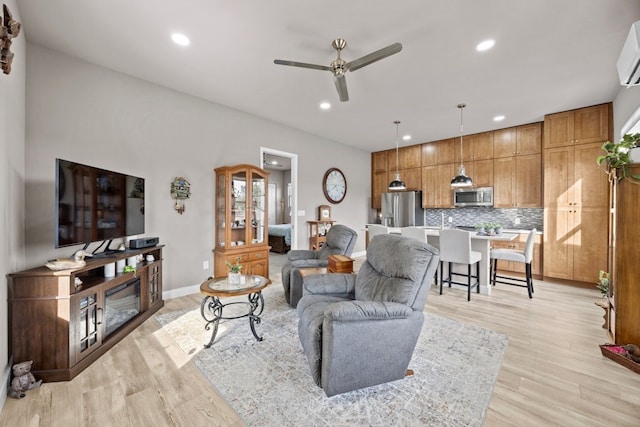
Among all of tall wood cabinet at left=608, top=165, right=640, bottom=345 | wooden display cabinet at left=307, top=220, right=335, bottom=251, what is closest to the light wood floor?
tall wood cabinet at left=608, top=165, right=640, bottom=345

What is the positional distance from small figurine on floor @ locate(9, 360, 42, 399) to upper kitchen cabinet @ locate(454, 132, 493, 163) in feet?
22.8

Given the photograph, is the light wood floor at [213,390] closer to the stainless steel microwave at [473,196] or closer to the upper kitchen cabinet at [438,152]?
the stainless steel microwave at [473,196]

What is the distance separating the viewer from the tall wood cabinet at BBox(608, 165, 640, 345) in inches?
89.3

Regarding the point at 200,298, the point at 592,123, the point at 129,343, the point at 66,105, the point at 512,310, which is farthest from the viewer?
the point at 592,123

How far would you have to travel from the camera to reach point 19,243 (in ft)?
7.61

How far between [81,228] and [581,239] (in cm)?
662

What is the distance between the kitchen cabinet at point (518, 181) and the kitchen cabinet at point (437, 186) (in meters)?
0.88

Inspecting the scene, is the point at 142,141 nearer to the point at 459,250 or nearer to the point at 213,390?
the point at 213,390

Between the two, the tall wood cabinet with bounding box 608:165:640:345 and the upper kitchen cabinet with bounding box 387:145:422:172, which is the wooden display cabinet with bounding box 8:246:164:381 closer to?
the tall wood cabinet with bounding box 608:165:640:345

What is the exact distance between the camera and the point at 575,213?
432 cm

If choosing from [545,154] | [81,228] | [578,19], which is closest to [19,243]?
[81,228]

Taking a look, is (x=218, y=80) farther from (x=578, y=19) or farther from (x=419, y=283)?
(x=578, y=19)

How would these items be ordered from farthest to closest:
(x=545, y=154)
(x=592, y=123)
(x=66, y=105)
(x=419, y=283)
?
(x=545, y=154) → (x=592, y=123) → (x=66, y=105) → (x=419, y=283)

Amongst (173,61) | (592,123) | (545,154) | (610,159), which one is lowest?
(610,159)
